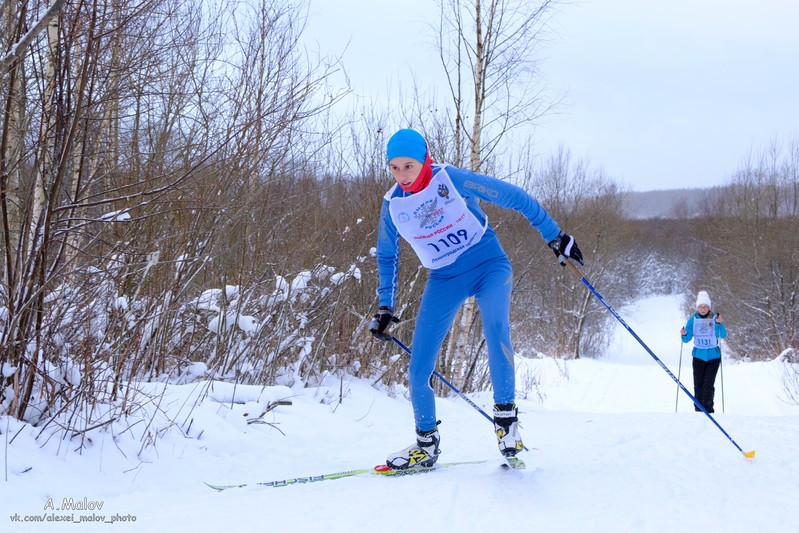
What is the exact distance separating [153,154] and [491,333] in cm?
325

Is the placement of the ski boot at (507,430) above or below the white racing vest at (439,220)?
below

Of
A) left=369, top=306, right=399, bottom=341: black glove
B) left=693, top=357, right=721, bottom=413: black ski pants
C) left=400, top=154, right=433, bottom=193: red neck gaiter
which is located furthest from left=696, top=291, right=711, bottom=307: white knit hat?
left=400, top=154, right=433, bottom=193: red neck gaiter

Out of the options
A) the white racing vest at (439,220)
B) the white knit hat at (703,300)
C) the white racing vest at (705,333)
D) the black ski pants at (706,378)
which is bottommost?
the black ski pants at (706,378)

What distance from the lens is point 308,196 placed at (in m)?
6.73

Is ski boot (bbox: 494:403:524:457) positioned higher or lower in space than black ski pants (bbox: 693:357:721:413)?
higher

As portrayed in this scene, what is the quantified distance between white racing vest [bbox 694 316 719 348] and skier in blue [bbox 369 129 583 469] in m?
5.79

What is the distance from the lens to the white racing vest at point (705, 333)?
824 centimetres

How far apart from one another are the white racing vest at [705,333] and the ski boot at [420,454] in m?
6.14

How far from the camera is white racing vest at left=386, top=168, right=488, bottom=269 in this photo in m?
3.37

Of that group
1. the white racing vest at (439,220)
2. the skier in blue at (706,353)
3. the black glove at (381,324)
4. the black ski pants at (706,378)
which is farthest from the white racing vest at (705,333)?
the black glove at (381,324)

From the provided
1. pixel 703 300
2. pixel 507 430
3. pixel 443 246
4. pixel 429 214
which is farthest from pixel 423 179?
pixel 703 300

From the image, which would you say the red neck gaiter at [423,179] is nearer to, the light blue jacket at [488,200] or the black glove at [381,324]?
the light blue jacket at [488,200]

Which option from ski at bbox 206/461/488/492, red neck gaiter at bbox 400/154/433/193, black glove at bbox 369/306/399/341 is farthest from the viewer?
black glove at bbox 369/306/399/341

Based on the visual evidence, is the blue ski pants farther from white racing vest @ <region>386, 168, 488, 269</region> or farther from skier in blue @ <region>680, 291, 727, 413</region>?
skier in blue @ <region>680, 291, 727, 413</region>
